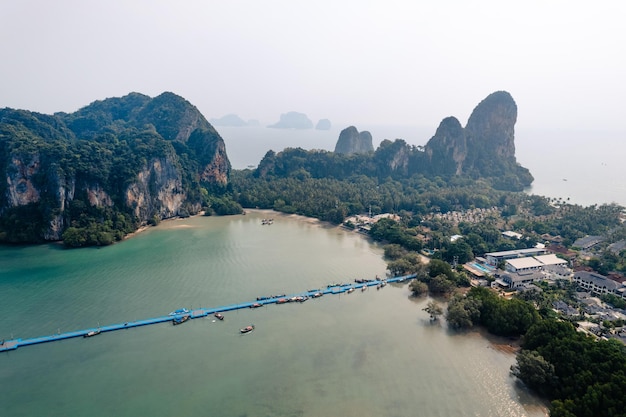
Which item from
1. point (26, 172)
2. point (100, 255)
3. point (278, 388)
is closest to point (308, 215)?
point (100, 255)

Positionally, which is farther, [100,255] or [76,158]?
[76,158]

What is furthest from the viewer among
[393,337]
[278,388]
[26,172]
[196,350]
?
[26,172]

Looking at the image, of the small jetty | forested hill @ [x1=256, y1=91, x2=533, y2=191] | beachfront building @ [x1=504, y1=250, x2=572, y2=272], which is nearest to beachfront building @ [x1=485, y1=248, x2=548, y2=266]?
beachfront building @ [x1=504, y1=250, x2=572, y2=272]

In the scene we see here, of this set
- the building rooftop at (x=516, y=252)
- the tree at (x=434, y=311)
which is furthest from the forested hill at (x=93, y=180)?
the building rooftop at (x=516, y=252)

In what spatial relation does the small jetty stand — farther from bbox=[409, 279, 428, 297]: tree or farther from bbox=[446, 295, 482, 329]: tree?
bbox=[446, 295, 482, 329]: tree

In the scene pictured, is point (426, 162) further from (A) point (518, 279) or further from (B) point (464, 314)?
(B) point (464, 314)

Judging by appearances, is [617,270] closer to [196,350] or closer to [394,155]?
[196,350]
